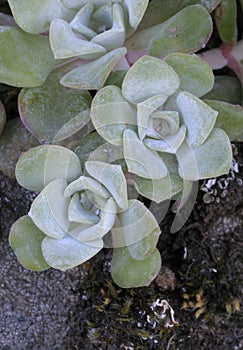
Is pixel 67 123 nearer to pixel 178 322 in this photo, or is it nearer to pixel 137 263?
pixel 137 263

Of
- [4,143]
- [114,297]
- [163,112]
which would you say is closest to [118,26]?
[163,112]

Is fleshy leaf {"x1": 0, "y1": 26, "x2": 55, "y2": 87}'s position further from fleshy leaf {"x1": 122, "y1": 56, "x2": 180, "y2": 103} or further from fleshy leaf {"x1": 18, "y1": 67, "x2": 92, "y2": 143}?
fleshy leaf {"x1": 122, "y1": 56, "x2": 180, "y2": 103}

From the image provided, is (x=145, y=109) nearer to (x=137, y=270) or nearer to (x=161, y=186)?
(x=161, y=186)

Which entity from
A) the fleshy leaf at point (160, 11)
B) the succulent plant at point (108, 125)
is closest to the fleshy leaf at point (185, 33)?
the succulent plant at point (108, 125)

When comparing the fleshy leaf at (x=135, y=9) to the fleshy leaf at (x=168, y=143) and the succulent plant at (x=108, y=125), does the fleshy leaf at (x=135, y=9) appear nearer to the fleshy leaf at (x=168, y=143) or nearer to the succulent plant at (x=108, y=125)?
the succulent plant at (x=108, y=125)

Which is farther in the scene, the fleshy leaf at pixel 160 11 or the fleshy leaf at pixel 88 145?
the fleshy leaf at pixel 160 11

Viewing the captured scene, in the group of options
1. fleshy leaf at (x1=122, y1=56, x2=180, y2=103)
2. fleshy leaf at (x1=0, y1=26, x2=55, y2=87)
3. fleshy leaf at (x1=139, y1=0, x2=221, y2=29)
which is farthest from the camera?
fleshy leaf at (x1=139, y1=0, x2=221, y2=29)

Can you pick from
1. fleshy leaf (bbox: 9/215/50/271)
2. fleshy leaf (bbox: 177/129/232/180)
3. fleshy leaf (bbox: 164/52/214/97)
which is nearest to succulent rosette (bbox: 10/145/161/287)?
fleshy leaf (bbox: 9/215/50/271)
